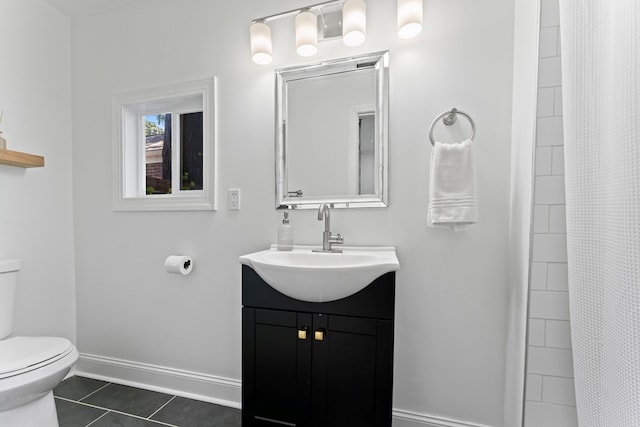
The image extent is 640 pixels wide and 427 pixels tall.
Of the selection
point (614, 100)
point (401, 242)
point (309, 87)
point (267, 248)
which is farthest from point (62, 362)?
point (614, 100)

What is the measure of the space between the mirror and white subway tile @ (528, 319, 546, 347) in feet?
2.40

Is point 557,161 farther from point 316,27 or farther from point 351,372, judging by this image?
point 316,27

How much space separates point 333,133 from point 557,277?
1070 millimetres

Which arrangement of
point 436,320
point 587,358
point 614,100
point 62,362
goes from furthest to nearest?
1. point 436,320
2. point 62,362
3. point 587,358
4. point 614,100

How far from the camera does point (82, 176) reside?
76.5 inches

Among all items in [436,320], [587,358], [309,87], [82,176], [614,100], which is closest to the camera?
[614,100]

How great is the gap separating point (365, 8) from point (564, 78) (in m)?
0.96

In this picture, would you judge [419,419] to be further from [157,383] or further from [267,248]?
[157,383]

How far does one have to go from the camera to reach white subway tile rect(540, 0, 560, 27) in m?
0.84

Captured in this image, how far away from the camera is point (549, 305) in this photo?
A: 0.87 m

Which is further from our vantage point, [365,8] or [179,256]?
[179,256]

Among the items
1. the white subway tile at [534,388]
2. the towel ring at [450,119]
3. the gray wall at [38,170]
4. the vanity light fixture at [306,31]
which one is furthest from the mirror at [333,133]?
the gray wall at [38,170]

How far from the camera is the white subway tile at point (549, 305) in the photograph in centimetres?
85

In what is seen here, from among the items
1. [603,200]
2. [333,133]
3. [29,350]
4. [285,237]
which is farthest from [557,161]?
[29,350]
